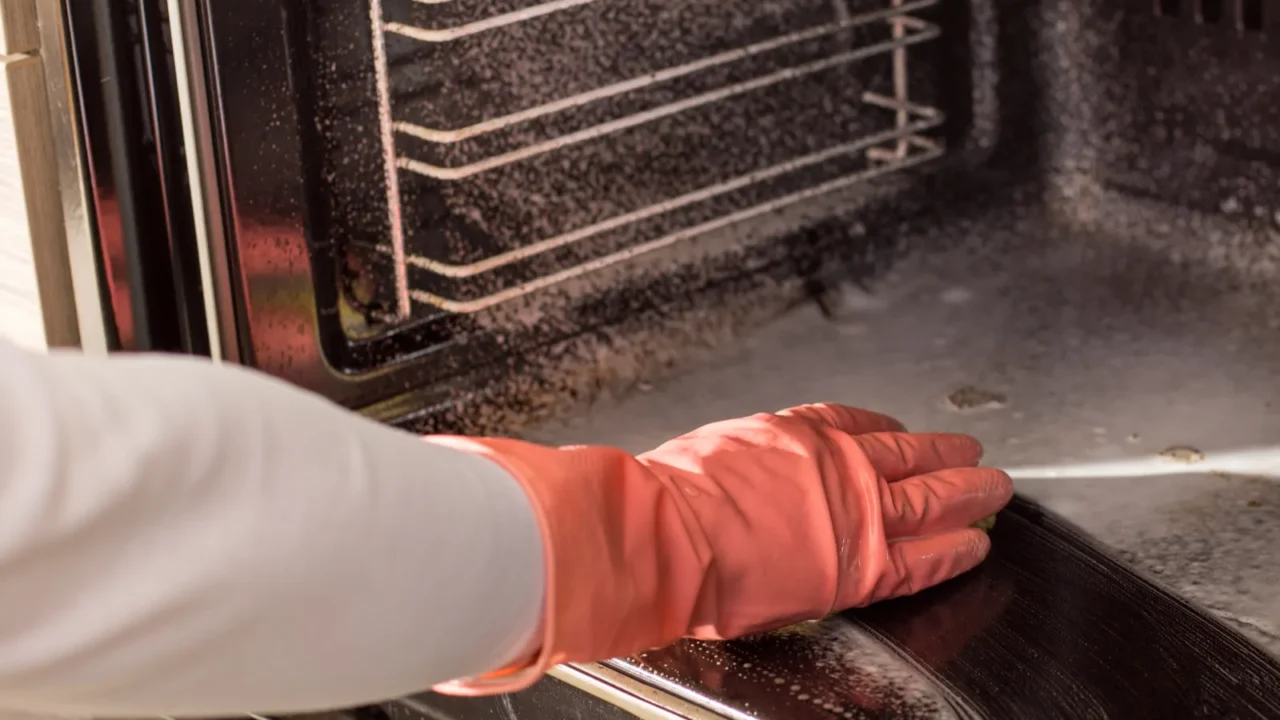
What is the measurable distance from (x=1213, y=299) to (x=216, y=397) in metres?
0.98

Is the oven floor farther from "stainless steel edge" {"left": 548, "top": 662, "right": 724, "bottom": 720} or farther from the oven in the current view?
"stainless steel edge" {"left": 548, "top": 662, "right": 724, "bottom": 720}

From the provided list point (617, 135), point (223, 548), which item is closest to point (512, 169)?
point (617, 135)

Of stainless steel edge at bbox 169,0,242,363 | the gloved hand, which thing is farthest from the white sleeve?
stainless steel edge at bbox 169,0,242,363

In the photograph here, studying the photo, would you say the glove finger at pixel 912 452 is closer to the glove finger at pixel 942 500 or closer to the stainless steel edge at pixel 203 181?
the glove finger at pixel 942 500

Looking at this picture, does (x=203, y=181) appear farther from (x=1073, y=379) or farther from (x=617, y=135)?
(x=1073, y=379)

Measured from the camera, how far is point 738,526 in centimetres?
85

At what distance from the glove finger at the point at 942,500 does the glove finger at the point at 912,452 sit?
0.04ft

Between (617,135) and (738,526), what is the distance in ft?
1.68

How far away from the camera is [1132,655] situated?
2.75 ft

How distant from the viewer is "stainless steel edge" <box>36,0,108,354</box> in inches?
37.7

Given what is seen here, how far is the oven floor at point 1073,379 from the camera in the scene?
3.25ft

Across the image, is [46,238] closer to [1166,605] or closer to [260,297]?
[260,297]

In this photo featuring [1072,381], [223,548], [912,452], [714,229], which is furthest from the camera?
[714,229]

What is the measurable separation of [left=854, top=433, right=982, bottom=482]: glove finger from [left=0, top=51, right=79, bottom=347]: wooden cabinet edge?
1.82 ft
